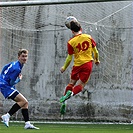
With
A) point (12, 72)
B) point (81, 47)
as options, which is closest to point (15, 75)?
point (12, 72)

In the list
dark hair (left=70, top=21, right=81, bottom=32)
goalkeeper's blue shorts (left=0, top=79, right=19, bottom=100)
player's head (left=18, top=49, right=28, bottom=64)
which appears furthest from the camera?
goalkeeper's blue shorts (left=0, top=79, right=19, bottom=100)

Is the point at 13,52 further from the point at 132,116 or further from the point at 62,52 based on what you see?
the point at 132,116

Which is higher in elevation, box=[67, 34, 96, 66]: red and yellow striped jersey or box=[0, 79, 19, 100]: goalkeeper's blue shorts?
box=[67, 34, 96, 66]: red and yellow striped jersey

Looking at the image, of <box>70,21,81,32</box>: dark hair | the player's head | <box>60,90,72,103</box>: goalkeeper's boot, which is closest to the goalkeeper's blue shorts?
the player's head

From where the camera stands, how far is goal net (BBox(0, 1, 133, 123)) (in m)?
12.6

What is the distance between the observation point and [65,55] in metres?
13.2

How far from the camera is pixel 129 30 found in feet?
41.5

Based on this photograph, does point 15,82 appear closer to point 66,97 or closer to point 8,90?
point 8,90

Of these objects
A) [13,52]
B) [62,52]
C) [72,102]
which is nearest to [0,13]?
[13,52]

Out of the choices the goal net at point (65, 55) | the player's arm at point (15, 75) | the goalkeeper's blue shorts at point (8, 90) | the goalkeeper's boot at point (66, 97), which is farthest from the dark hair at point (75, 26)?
the goal net at point (65, 55)

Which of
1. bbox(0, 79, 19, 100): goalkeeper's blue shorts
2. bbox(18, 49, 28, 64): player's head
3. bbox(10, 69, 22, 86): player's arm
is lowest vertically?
bbox(0, 79, 19, 100): goalkeeper's blue shorts

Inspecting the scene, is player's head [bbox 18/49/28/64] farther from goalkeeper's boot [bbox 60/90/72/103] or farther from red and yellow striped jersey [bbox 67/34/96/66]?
goalkeeper's boot [bbox 60/90/72/103]

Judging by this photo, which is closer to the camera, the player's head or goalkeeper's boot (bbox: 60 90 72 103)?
goalkeeper's boot (bbox: 60 90 72 103)

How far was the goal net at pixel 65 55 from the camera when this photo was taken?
12.6 metres
